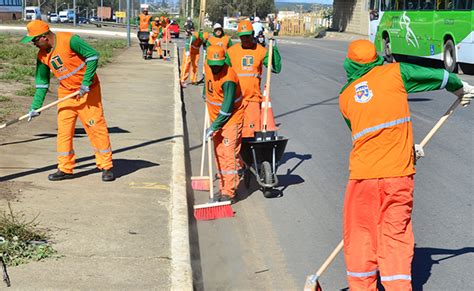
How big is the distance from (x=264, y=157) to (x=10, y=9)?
88.5 metres

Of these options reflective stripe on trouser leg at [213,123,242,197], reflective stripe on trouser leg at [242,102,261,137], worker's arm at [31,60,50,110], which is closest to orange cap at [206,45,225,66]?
reflective stripe on trouser leg at [213,123,242,197]

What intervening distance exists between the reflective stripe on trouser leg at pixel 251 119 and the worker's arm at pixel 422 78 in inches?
156

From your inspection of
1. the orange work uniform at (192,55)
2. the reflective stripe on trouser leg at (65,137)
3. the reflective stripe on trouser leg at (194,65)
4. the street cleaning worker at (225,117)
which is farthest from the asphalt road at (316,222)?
the reflective stripe on trouser leg at (194,65)

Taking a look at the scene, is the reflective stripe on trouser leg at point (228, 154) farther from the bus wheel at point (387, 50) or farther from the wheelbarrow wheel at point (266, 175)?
the bus wheel at point (387, 50)

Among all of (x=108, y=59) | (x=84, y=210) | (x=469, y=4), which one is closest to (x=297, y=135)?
(x=84, y=210)

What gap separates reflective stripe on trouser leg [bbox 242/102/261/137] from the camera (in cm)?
904

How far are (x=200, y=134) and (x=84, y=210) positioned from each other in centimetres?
591

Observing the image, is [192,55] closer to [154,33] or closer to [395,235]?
[154,33]

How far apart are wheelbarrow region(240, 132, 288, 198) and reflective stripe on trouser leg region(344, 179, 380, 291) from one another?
337 centimetres

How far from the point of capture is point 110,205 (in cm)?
769

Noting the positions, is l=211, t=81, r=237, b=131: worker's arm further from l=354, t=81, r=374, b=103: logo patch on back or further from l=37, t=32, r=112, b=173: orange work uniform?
l=354, t=81, r=374, b=103: logo patch on back

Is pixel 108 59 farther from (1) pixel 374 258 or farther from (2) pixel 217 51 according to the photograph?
(1) pixel 374 258

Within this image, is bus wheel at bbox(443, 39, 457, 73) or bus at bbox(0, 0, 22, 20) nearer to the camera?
bus wheel at bbox(443, 39, 457, 73)

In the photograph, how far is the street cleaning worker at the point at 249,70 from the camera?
907 cm
